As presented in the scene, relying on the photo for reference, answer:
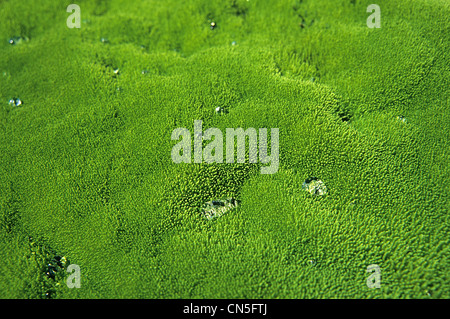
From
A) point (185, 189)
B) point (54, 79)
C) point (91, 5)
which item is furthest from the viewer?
point (91, 5)

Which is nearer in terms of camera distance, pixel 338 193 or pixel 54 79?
pixel 338 193

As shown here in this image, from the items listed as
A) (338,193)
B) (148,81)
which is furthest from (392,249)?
(148,81)

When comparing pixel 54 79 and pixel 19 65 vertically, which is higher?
pixel 19 65

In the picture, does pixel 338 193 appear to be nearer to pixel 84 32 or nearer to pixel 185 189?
pixel 185 189

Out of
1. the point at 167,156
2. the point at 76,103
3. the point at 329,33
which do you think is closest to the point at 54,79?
the point at 76,103
